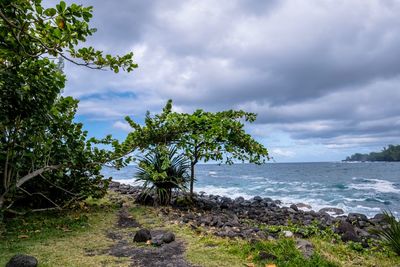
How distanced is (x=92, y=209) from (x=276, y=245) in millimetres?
5567

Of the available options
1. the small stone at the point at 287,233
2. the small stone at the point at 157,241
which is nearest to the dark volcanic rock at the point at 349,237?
the small stone at the point at 287,233

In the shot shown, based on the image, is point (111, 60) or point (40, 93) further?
point (40, 93)

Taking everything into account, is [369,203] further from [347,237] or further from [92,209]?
[92,209]

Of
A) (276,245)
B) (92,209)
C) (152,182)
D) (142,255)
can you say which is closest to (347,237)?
(276,245)

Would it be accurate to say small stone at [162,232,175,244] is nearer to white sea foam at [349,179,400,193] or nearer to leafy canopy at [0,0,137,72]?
leafy canopy at [0,0,137,72]

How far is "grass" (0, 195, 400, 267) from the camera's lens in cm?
474

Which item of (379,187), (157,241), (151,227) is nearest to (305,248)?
(157,241)

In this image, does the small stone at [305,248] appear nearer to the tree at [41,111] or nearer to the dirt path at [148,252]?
the dirt path at [148,252]

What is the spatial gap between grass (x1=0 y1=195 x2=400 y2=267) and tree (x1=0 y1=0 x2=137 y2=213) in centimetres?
86

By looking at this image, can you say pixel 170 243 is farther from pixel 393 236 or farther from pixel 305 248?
pixel 393 236

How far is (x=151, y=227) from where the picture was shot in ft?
23.5

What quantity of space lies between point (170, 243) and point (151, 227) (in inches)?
60.0

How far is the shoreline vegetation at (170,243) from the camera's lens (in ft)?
15.7

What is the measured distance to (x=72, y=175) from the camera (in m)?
8.43
